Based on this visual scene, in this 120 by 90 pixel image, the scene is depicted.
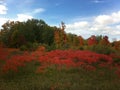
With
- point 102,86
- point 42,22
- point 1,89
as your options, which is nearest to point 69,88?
point 102,86

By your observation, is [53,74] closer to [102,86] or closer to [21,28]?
[102,86]

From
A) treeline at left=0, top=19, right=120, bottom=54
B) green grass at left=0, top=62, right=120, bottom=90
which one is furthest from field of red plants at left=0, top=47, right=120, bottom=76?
treeline at left=0, top=19, right=120, bottom=54

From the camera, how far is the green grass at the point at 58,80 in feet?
48.3

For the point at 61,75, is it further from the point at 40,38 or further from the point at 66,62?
the point at 40,38

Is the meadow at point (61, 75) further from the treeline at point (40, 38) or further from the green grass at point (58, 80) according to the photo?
the treeline at point (40, 38)

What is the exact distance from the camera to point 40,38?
2955 inches

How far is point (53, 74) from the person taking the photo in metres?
20.0

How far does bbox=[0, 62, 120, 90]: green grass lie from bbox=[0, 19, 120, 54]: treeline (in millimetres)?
28919

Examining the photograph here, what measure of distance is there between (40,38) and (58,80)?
191 feet

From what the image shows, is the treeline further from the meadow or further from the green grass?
the green grass

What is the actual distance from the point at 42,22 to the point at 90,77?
66.7 m

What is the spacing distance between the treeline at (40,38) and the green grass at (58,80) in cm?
2892

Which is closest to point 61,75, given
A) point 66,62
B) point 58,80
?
point 58,80

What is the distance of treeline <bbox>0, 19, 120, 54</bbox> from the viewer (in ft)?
185
